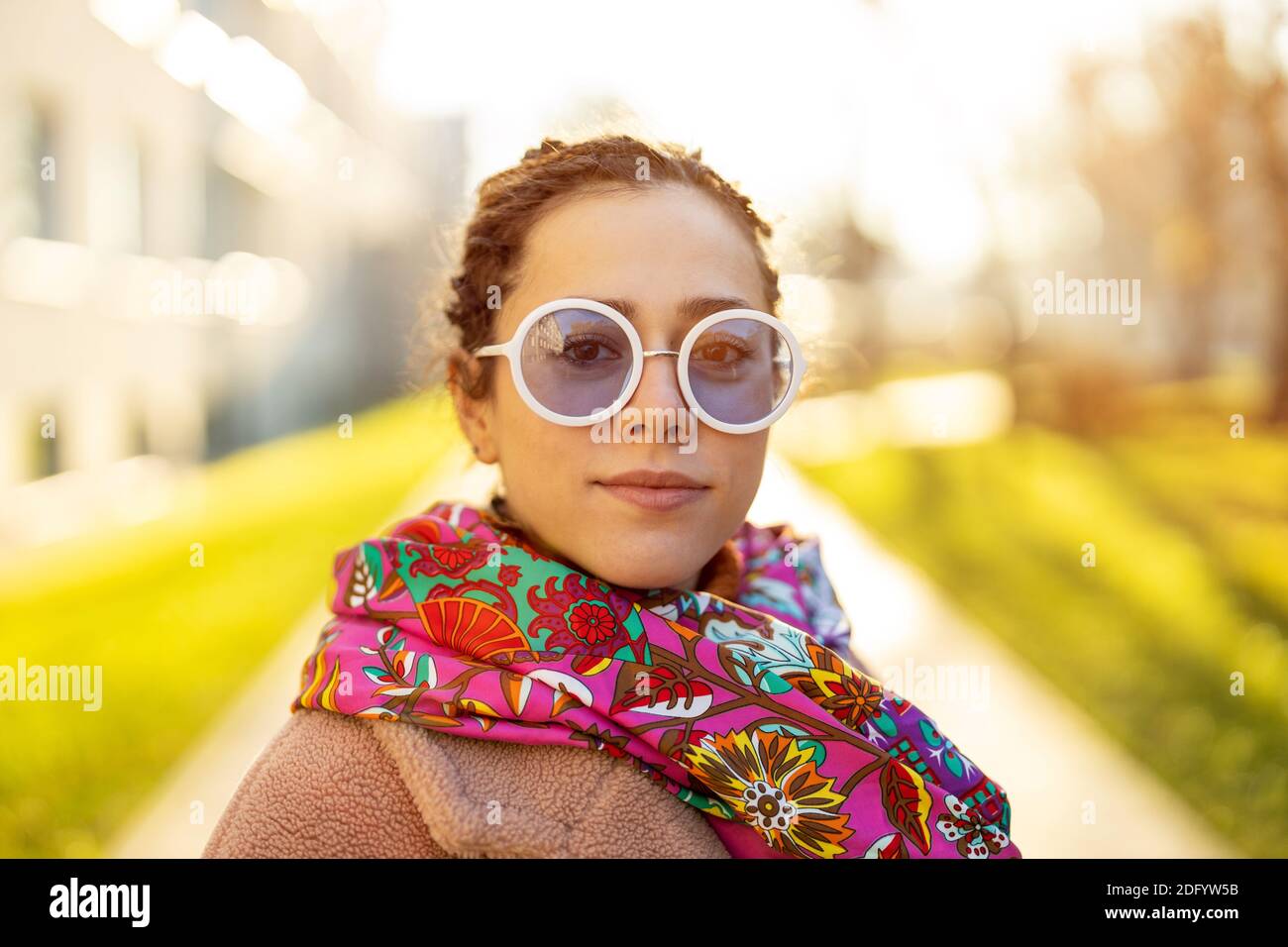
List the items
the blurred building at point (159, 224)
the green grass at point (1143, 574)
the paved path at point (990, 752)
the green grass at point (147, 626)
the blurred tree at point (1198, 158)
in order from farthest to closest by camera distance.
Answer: the blurred tree at point (1198, 158)
the blurred building at point (159, 224)
the green grass at point (1143, 574)
the green grass at point (147, 626)
the paved path at point (990, 752)

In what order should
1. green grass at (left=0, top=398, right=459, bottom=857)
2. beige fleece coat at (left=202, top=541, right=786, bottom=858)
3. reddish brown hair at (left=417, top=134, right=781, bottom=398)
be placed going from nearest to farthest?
beige fleece coat at (left=202, top=541, right=786, bottom=858) → reddish brown hair at (left=417, top=134, right=781, bottom=398) → green grass at (left=0, top=398, right=459, bottom=857)

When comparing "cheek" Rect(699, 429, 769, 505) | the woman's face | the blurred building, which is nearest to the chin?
the woman's face

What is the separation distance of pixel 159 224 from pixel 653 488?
1228 cm

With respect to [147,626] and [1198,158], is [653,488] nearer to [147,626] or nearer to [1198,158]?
[147,626]

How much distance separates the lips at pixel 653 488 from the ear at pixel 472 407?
0.33 metres

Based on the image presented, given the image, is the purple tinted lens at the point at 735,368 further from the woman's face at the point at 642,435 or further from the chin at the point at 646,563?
the chin at the point at 646,563

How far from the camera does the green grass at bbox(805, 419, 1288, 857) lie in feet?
16.4

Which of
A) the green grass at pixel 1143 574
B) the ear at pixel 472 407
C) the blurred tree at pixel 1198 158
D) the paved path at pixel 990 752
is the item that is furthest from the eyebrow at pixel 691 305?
the blurred tree at pixel 1198 158

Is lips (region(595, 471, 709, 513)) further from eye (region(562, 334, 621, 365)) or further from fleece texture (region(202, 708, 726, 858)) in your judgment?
fleece texture (region(202, 708, 726, 858))

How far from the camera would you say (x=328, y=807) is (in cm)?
143

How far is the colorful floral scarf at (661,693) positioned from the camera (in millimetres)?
1461

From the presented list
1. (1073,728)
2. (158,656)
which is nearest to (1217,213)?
(1073,728)

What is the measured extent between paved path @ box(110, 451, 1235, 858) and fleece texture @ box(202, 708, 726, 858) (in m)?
0.72
